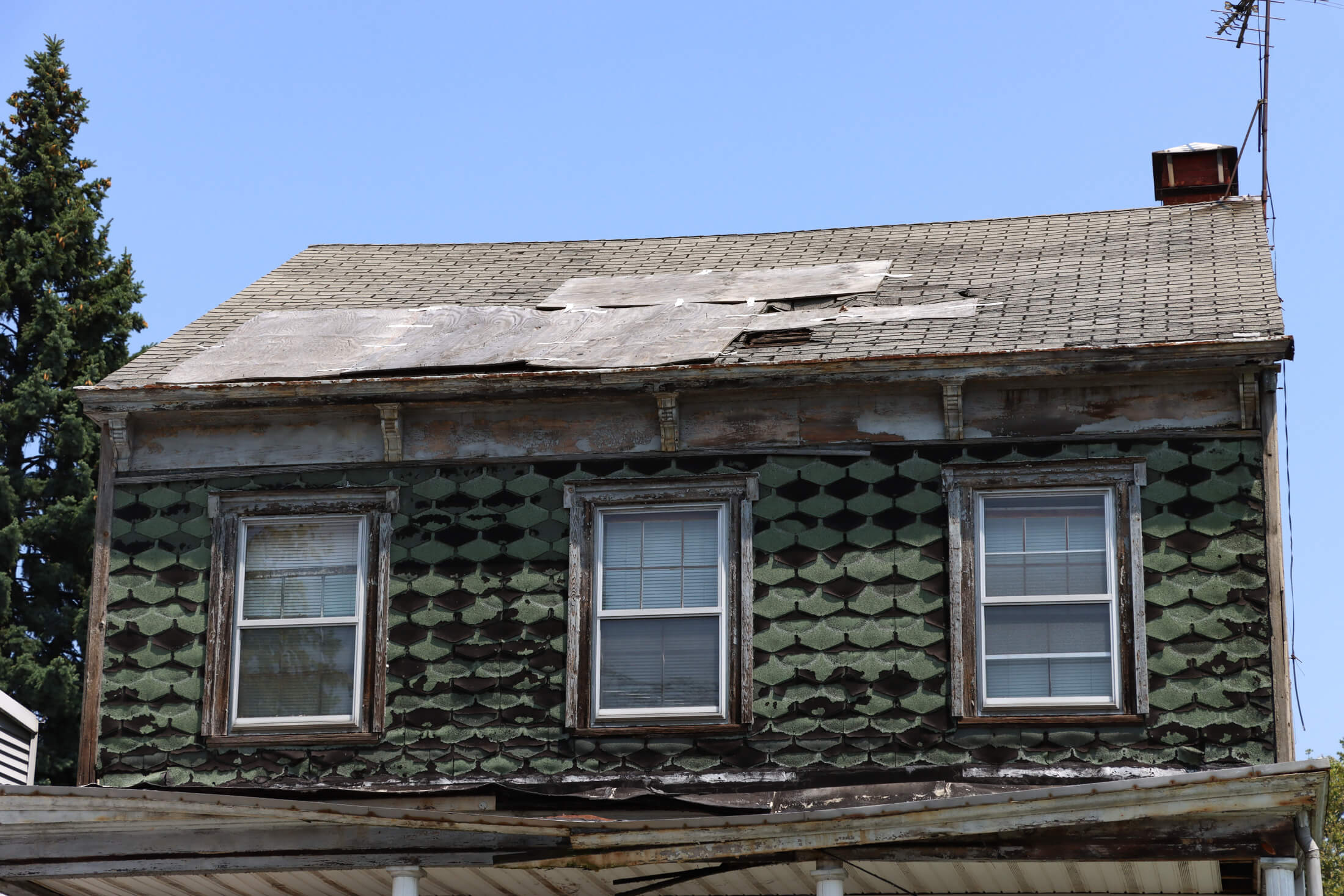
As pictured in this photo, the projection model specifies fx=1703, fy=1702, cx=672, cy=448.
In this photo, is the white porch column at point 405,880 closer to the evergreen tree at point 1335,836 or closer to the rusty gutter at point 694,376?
the rusty gutter at point 694,376

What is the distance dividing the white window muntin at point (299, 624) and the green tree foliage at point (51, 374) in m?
10.5

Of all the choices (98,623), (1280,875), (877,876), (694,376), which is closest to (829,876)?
(877,876)

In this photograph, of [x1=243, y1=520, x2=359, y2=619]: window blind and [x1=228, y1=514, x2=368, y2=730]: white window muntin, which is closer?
[x1=228, y1=514, x2=368, y2=730]: white window muntin

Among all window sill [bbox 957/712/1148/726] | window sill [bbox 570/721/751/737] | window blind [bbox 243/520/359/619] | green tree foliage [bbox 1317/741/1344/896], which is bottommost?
green tree foliage [bbox 1317/741/1344/896]

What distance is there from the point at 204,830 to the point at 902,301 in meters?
6.67

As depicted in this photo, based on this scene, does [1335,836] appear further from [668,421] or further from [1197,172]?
[668,421]

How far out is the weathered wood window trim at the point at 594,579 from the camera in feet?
38.2

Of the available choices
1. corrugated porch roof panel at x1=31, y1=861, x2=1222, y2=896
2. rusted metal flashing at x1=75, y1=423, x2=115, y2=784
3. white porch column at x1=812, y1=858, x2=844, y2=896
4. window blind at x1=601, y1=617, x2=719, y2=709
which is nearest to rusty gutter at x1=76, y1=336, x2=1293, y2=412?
rusted metal flashing at x1=75, y1=423, x2=115, y2=784

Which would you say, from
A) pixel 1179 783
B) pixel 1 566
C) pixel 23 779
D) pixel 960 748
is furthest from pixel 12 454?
pixel 1179 783

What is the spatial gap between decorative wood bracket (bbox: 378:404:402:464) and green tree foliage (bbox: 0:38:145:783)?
1103 cm

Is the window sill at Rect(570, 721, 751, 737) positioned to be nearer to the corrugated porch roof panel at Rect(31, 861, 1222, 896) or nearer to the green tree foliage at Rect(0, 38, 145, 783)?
the corrugated porch roof panel at Rect(31, 861, 1222, 896)

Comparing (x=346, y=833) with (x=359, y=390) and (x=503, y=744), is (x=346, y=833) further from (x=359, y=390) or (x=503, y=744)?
(x=359, y=390)

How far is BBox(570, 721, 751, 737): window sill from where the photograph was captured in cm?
1155

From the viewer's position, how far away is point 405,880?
10.5m
